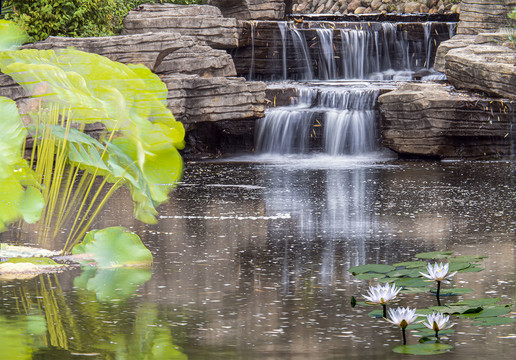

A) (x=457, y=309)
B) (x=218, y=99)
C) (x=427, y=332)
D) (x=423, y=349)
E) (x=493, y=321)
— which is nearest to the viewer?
(x=423, y=349)

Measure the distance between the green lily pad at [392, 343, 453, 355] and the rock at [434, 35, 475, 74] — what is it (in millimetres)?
12403

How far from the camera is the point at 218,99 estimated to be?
41.0 ft

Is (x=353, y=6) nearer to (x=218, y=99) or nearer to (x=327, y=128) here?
(x=327, y=128)

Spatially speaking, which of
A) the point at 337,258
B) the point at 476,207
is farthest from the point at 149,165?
the point at 476,207

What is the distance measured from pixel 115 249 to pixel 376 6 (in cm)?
2221

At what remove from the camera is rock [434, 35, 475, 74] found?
15594 millimetres

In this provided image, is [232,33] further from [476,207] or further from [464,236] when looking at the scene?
[464,236]

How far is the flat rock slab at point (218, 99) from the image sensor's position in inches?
489

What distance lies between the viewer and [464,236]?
262 inches

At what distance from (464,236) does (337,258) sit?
4.24ft

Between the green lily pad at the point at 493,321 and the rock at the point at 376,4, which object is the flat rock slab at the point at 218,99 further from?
the rock at the point at 376,4

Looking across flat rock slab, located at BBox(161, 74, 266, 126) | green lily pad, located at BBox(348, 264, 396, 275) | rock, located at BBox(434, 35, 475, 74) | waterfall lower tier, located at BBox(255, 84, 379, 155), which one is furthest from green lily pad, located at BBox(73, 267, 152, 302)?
rock, located at BBox(434, 35, 475, 74)

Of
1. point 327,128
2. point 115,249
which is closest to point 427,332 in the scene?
point 115,249

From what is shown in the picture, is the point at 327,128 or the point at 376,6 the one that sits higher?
the point at 376,6
